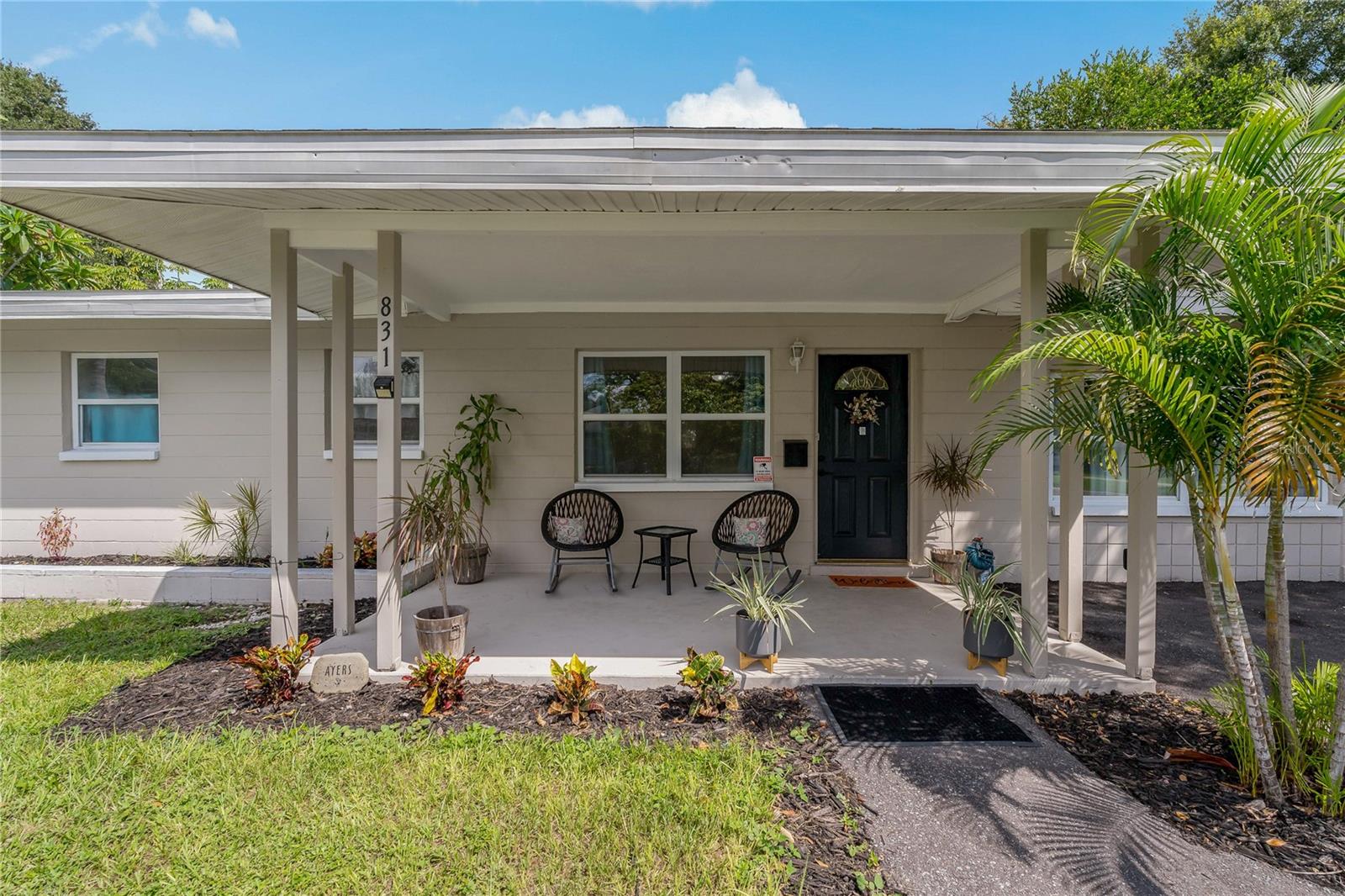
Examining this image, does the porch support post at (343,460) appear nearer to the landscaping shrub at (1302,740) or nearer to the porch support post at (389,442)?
the porch support post at (389,442)

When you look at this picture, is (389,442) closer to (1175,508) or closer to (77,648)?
(77,648)

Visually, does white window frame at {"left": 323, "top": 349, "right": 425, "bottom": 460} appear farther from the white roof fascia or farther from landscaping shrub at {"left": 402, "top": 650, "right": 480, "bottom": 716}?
landscaping shrub at {"left": 402, "top": 650, "right": 480, "bottom": 716}

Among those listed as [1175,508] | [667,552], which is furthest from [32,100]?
[1175,508]

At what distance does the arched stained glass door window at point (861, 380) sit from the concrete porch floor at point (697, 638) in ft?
5.87

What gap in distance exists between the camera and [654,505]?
5566 millimetres

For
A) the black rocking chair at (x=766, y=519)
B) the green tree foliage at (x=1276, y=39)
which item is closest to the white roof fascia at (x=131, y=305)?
the black rocking chair at (x=766, y=519)

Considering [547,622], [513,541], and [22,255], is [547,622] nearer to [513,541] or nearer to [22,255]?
[513,541]

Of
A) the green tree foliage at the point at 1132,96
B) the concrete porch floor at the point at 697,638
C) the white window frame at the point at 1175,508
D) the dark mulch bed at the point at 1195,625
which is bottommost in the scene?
the dark mulch bed at the point at 1195,625

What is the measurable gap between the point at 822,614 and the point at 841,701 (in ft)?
4.39

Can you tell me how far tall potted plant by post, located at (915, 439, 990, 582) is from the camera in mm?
5203

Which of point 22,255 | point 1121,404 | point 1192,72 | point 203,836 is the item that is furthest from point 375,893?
point 1192,72

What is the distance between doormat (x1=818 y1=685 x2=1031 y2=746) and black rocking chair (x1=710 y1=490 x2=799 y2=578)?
6.21 ft

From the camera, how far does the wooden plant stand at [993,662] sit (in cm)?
319

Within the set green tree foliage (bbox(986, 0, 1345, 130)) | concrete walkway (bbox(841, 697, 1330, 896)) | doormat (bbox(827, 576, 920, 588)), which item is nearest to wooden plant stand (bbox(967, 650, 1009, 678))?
concrete walkway (bbox(841, 697, 1330, 896))
